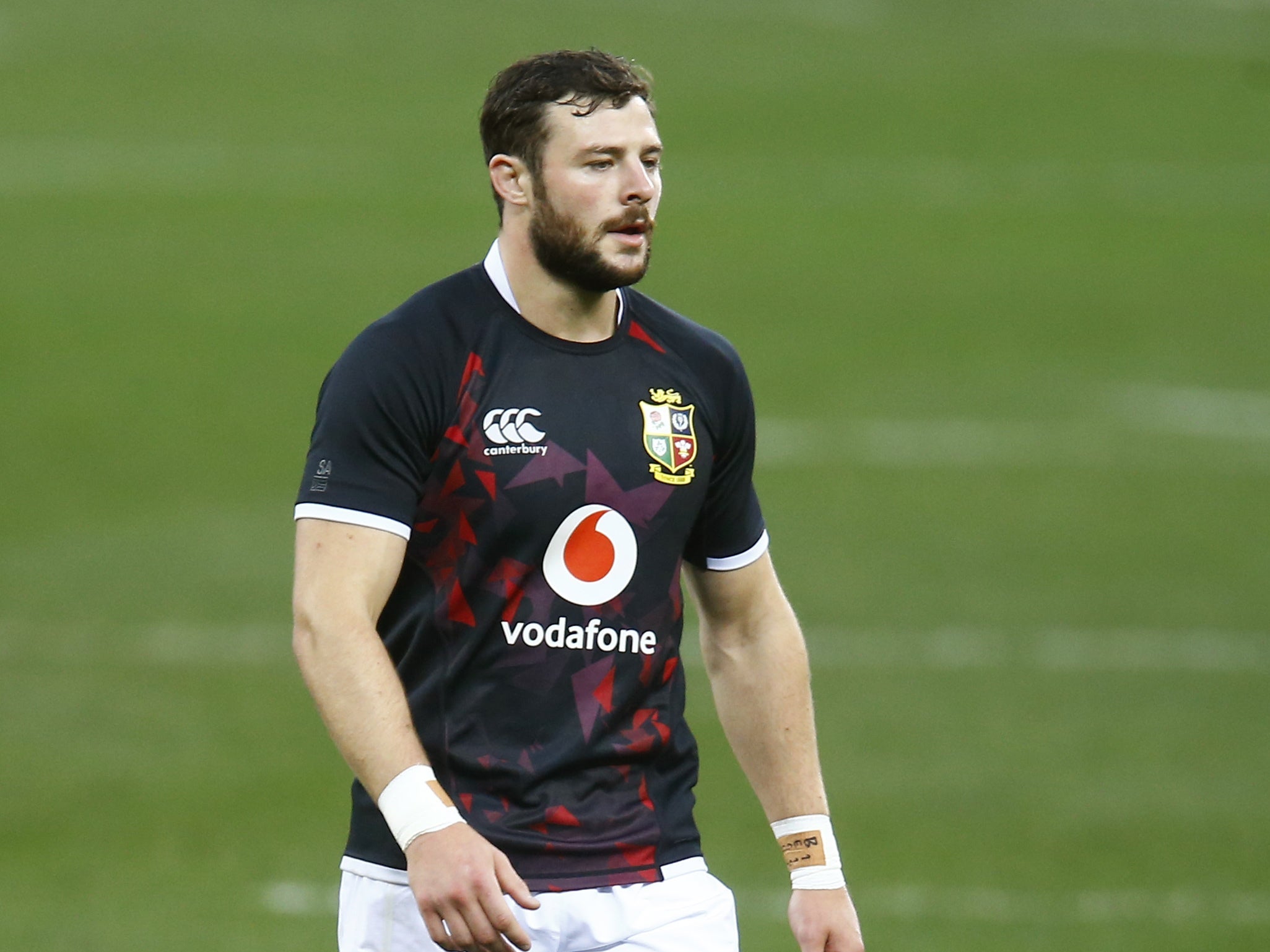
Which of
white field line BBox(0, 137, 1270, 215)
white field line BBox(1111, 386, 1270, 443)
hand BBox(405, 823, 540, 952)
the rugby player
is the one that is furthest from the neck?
white field line BBox(0, 137, 1270, 215)

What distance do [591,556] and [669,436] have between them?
0.31 metres

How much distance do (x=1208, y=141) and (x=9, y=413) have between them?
47.9 ft

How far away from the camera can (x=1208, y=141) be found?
25719mm

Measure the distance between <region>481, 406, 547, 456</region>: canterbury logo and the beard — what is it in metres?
0.30

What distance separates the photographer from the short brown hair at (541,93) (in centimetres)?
452

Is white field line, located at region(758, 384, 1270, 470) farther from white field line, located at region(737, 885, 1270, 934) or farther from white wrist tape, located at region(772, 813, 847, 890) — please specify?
white wrist tape, located at region(772, 813, 847, 890)

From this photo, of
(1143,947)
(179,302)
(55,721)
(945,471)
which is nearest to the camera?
(1143,947)

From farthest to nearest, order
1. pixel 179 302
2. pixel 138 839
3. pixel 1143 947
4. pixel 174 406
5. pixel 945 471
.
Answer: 1. pixel 179 302
2. pixel 174 406
3. pixel 945 471
4. pixel 138 839
5. pixel 1143 947

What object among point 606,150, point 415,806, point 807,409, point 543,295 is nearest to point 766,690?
point 543,295

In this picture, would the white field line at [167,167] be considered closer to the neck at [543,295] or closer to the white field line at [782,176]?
the white field line at [782,176]

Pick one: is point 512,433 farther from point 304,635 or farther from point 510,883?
point 510,883

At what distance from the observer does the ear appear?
15.0 feet

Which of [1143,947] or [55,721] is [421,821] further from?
[55,721]

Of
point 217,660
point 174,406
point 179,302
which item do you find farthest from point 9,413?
point 217,660
